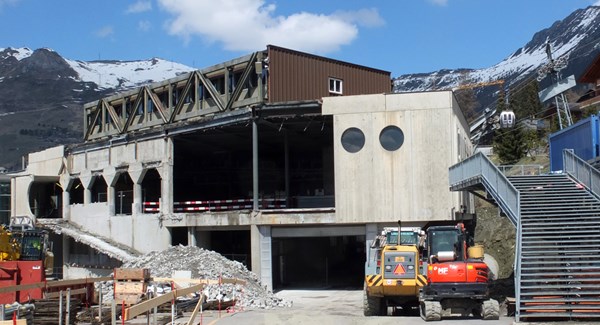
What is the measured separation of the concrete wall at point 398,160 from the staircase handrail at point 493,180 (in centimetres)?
441

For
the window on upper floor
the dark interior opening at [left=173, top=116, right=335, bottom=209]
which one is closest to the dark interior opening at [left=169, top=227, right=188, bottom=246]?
the dark interior opening at [left=173, top=116, right=335, bottom=209]

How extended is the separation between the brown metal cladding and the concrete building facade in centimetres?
8

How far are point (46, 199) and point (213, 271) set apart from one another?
30.8 metres

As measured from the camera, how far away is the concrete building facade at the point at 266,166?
113ft

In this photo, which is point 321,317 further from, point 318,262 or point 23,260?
point 318,262

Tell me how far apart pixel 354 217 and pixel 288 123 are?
299 inches

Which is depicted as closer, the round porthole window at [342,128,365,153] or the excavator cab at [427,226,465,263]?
the excavator cab at [427,226,465,263]

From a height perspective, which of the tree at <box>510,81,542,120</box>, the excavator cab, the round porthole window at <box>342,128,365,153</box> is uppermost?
the tree at <box>510,81,542,120</box>

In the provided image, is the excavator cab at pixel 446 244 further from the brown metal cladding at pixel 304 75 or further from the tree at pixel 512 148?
the tree at pixel 512 148

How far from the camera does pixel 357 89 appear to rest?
44312mm

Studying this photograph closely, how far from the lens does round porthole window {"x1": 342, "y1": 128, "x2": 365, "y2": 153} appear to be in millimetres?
35281

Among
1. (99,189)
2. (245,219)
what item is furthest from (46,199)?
(245,219)

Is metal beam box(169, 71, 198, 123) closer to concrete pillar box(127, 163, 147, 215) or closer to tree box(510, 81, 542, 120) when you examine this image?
concrete pillar box(127, 163, 147, 215)

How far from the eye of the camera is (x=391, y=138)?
114 feet
